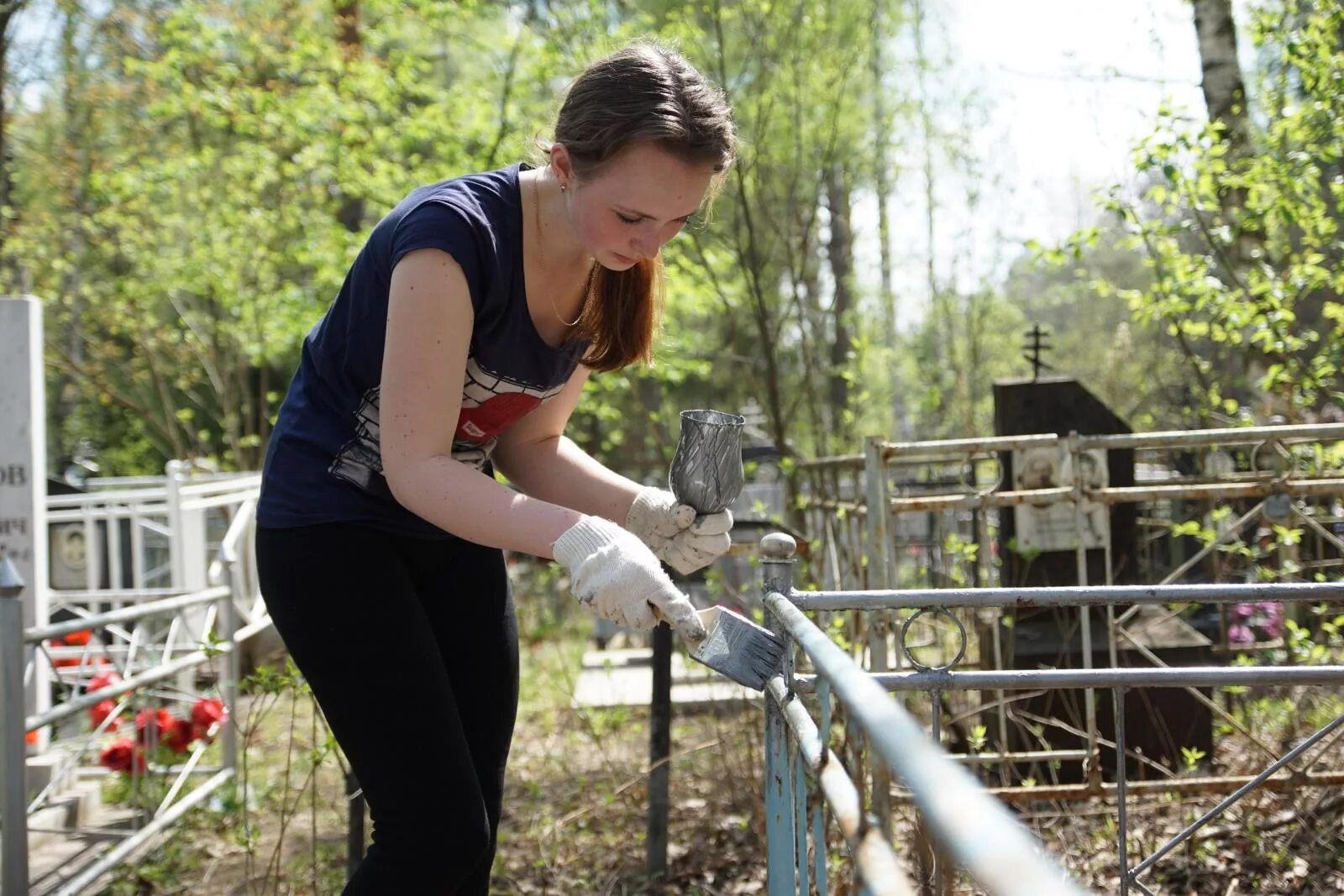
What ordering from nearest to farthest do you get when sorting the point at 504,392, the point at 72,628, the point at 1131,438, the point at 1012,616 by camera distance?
the point at 504,392 → the point at 72,628 → the point at 1131,438 → the point at 1012,616

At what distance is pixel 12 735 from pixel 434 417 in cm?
189

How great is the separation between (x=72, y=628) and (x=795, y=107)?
392 centimetres

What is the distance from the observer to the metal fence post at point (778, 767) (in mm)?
1704

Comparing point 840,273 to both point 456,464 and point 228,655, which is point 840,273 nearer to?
point 228,655

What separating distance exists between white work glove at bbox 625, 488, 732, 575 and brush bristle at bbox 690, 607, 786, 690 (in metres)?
0.28

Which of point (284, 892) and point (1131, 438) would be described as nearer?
point (284, 892)

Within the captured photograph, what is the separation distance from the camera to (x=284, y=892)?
130 inches

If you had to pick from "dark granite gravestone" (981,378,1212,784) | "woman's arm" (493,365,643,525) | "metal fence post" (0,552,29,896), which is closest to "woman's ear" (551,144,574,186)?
"woman's arm" (493,365,643,525)

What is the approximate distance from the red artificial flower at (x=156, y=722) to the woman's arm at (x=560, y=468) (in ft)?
9.33

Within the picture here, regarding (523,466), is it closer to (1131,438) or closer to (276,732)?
(1131,438)

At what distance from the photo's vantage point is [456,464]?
1.65 m

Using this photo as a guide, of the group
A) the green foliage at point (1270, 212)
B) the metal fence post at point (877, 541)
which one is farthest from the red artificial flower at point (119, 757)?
the green foliage at point (1270, 212)

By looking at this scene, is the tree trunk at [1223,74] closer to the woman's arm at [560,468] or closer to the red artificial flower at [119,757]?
the woman's arm at [560,468]

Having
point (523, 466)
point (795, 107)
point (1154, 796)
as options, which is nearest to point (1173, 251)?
point (795, 107)
